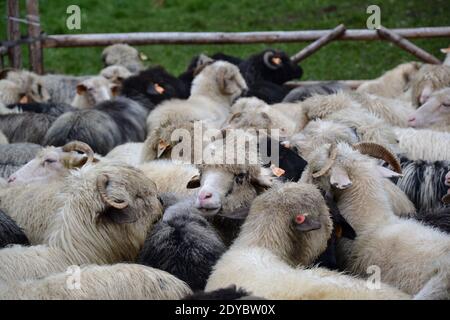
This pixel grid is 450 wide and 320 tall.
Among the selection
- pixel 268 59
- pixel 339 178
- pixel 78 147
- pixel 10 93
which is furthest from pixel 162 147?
pixel 268 59

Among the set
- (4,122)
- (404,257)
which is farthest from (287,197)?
(4,122)

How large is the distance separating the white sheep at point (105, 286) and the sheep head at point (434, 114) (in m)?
3.68

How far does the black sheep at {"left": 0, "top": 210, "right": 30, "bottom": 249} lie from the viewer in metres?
4.78

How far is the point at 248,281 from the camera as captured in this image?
3861mm

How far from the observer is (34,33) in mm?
10523

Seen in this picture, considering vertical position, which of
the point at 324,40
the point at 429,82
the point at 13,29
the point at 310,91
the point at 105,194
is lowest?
the point at 310,91

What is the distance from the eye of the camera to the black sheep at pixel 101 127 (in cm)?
704

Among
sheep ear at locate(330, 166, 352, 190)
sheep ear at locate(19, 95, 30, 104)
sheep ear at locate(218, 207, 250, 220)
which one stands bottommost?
sheep ear at locate(19, 95, 30, 104)

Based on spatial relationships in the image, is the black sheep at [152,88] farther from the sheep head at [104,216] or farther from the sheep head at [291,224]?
the sheep head at [291,224]

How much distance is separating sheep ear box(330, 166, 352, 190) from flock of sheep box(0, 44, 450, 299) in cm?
1

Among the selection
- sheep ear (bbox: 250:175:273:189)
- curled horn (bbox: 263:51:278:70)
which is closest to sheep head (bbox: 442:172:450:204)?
sheep ear (bbox: 250:175:273:189)

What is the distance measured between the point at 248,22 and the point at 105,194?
11.2m

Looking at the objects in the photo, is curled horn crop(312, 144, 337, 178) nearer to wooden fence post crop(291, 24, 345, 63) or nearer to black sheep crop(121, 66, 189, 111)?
black sheep crop(121, 66, 189, 111)

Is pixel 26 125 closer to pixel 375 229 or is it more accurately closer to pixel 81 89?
pixel 81 89
